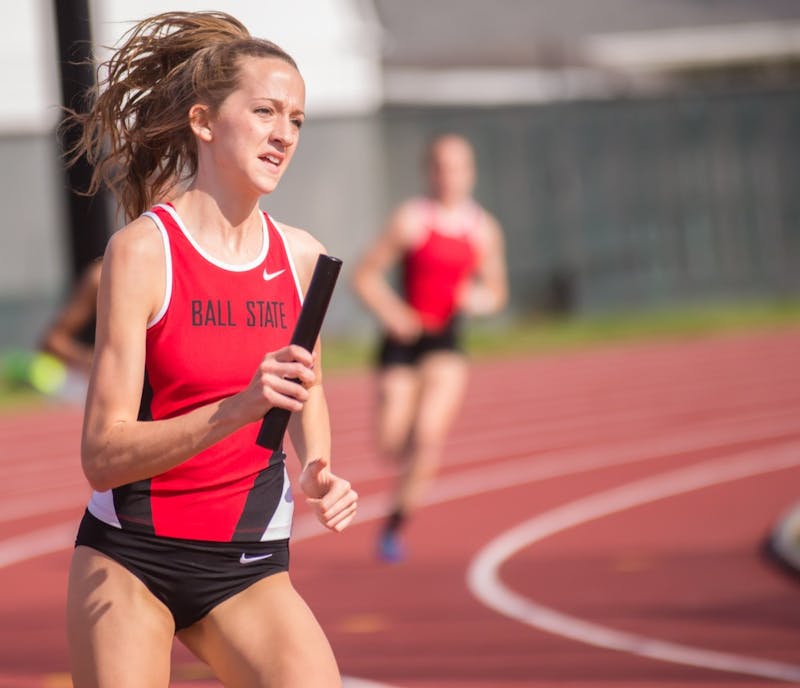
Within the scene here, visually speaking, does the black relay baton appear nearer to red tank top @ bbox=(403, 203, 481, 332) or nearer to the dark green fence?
red tank top @ bbox=(403, 203, 481, 332)

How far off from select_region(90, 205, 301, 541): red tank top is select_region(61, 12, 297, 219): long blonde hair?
0.23 meters

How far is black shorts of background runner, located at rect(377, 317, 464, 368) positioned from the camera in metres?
8.70

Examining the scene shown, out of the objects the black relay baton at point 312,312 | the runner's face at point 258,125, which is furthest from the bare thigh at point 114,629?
the runner's face at point 258,125

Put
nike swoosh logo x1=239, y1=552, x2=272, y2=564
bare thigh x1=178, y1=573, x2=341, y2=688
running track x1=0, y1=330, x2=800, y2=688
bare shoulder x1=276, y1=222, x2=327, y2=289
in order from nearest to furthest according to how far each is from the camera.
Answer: bare thigh x1=178, y1=573, x2=341, y2=688
nike swoosh logo x1=239, y1=552, x2=272, y2=564
bare shoulder x1=276, y1=222, x2=327, y2=289
running track x1=0, y1=330, x2=800, y2=688

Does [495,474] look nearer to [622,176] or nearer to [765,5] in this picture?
[622,176]

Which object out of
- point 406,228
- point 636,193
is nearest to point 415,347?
point 406,228

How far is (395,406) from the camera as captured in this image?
8656 millimetres

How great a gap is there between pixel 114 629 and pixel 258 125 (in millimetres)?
1010

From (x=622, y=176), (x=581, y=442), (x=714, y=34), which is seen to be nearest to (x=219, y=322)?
(x=581, y=442)

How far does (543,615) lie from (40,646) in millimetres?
2080

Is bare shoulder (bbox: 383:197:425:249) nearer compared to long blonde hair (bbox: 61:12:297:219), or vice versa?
long blonde hair (bbox: 61:12:297:219)

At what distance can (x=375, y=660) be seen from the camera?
249 inches

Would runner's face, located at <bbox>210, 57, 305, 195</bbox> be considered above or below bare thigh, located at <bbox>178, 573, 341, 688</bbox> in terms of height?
above

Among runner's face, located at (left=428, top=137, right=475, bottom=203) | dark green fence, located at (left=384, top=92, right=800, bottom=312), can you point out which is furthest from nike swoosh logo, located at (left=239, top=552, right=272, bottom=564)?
dark green fence, located at (left=384, top=92, right=800, bottom=312)
